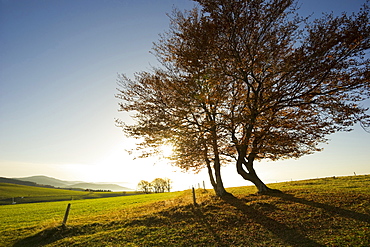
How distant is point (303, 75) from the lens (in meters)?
11.6

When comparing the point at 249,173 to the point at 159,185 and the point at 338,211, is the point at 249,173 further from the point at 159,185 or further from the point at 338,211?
the point at 159,185

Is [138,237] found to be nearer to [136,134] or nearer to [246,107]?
[136,134]

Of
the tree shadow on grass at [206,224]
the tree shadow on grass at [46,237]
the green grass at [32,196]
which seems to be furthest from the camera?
the green grass at [32,196]


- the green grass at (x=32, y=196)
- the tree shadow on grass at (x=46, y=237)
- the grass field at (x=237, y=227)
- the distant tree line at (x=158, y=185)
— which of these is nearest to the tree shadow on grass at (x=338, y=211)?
the grass field at (x=237, y=227)

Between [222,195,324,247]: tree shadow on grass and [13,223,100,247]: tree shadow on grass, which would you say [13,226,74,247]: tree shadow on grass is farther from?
[222,195,324,247]: tree shadow on grass

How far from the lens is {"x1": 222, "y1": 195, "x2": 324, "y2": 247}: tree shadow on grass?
289 inches

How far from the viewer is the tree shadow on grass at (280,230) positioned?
7344mm

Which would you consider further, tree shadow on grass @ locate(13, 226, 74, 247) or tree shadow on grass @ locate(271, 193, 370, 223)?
tree shadow on grass @ locate(13, 226, 74, 247)

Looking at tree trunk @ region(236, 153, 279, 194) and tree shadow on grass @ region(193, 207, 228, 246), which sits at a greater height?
tree trunk @ region(236, 153, 279, 194)

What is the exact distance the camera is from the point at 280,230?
8.70 metres

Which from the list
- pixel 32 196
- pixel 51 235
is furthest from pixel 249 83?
pixel 32 196

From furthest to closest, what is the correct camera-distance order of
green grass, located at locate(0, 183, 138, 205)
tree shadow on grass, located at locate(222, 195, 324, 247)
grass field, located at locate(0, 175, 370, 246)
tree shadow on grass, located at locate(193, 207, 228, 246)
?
green grass, located at locate(0, 183, 138, 205) → tree shadow on grass, located at locate(193, 207, 228, 246) → grass field, located at locate(0, 175, 370, 246) → tree shadow on grass, located at locate(222, 195, 324, 247)

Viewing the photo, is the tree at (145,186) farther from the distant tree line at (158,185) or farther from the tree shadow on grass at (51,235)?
the tree shadow on grass at (51,235)

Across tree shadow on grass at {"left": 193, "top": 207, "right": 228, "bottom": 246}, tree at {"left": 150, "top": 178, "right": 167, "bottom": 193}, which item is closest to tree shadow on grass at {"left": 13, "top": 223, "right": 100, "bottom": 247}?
tree shadow on grass at {"left": 193, "top": 207, "right": 228, "bottom": 246}
